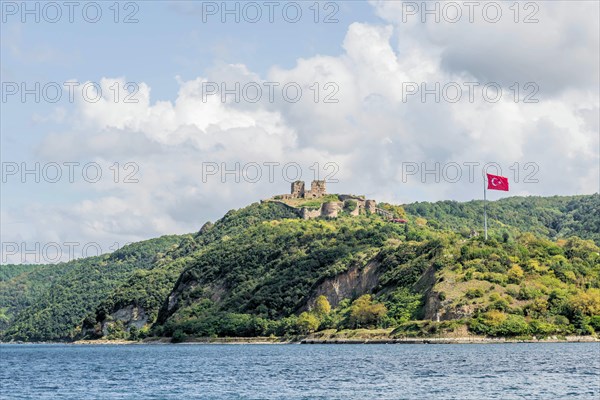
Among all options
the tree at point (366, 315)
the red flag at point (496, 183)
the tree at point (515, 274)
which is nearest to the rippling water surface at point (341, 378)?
the red flag at point (496, 183)

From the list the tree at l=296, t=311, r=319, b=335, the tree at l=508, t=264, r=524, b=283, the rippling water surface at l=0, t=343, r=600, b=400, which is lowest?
the rippling water surface at l=0, t=343, r=600, b=400

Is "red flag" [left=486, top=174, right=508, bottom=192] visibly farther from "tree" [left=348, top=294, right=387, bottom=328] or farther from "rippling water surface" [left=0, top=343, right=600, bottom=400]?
"rippling water surface" [left=0, top=343, right=600, bottom=400]

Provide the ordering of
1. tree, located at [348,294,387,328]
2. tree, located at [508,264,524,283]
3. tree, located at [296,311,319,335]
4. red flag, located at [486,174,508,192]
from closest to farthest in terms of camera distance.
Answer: red flag, located at [486,174,508,192]
tree, located at [508,264,524,283]
tree, located at [348,294,387,328]
tree, located at [296,311,319,335]

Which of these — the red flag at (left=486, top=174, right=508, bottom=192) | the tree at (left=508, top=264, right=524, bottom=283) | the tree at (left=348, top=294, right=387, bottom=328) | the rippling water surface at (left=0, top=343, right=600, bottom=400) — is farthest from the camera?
the tree at (left=348, top=294, right=387, bottom=328)

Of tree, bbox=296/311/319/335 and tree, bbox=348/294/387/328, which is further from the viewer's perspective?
tree, bbox=296/311/319/335

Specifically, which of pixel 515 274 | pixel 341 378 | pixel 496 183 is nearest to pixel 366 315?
pixel 515 274

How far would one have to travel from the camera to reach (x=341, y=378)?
86.8 m

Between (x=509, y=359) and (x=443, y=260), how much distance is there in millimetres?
79686

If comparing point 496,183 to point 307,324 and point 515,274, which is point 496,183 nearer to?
point 515,274

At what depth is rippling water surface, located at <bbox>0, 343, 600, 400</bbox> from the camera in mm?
72938

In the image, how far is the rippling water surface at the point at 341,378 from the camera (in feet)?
239

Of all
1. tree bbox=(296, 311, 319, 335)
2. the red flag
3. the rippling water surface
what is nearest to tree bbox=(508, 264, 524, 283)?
the red flag

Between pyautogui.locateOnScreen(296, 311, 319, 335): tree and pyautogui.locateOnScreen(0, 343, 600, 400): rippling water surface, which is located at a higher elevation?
pyautogui.locateOnScreen(296, 311, 319, 335): tree

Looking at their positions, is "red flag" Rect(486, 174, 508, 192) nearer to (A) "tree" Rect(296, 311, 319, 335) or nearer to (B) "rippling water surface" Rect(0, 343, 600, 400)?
(B) "rippling water surface" Rect(0, 343, 600, 400)
